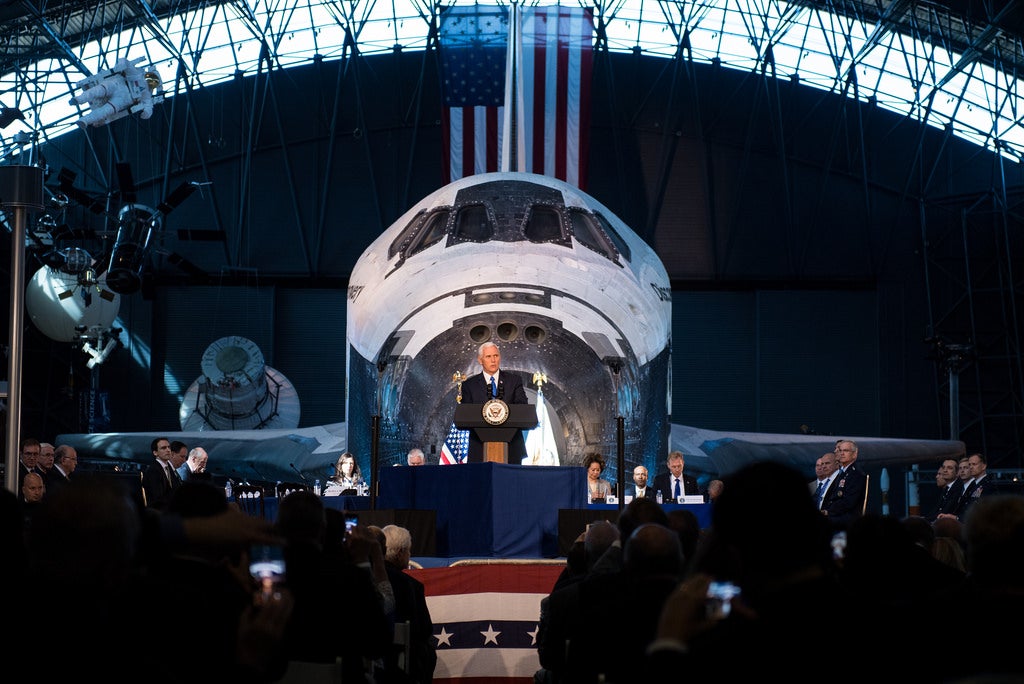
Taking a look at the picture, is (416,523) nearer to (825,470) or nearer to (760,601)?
(825,470)

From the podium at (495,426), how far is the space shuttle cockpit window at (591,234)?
134cm

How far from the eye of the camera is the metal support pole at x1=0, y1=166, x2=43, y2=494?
6539mm

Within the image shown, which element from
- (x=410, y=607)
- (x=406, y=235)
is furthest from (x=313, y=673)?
(x=406, y=235)

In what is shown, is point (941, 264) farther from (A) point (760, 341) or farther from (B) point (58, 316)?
(B) point (58, 316)

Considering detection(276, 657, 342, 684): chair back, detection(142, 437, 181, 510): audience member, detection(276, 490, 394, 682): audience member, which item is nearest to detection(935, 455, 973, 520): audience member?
detection(142, 437, 181, 510): audience member

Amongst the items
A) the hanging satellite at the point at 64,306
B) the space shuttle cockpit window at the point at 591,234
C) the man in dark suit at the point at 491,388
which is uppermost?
the hanging satellite at the point at 64,306

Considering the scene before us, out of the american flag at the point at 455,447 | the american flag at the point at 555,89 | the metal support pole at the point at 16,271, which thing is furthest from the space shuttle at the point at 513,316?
the american flag at the point at 555,89

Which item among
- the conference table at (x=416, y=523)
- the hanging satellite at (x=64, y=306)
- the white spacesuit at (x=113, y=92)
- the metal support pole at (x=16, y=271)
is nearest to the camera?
the metal support pole at (x=16, y=271)

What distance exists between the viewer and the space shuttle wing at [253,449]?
14.7m

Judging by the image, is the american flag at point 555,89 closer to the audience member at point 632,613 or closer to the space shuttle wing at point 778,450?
the space shuttle wing at point 778,450

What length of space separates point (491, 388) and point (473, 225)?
131 centimetres

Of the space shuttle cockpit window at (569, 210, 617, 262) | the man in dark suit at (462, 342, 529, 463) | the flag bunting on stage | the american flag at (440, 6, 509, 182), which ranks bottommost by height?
the flag bunting on stage

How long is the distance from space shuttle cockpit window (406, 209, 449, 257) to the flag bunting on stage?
2.78 m

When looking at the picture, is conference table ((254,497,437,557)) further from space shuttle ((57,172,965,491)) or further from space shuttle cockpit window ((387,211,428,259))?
space shuttle cockpit window ((387,211,428,259))
